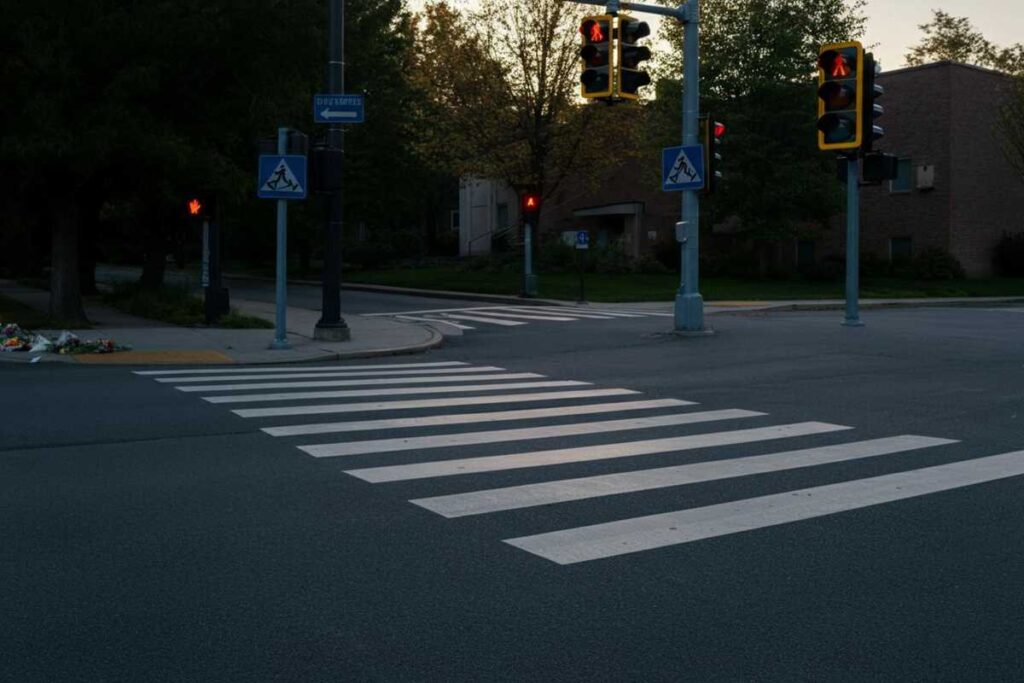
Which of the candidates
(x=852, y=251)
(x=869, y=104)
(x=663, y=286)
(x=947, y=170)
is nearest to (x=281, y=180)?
(x=869, y=104)

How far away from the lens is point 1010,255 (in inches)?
1785

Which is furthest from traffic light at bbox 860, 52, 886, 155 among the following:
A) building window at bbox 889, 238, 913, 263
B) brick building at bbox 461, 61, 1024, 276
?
building window at bbox 889, 238, 913, 263

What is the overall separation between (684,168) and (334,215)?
239 inches

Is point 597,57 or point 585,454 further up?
point 597,57

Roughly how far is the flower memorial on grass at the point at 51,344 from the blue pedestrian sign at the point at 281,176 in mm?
3208

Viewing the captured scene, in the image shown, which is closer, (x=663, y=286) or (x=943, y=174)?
(x=663, y=286)

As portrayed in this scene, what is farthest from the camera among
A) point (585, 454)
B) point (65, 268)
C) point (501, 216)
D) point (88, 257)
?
point (501, 216)

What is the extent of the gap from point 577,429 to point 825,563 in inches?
167

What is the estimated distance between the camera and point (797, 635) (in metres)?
4.51

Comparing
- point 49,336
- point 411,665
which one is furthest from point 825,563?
point 49,336

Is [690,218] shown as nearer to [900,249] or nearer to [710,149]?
[710,149]

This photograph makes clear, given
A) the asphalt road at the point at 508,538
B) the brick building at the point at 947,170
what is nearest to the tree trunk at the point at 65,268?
the asphalt road at the point at 508,538

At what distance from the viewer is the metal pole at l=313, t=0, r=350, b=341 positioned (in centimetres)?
1817

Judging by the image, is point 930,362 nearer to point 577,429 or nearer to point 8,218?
point 577,429
